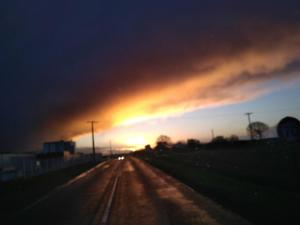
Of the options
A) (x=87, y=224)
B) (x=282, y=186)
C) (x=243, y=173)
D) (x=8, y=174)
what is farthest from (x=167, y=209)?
(x=8, y=174)

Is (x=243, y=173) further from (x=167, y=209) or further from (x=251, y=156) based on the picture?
(x=167, y=209)

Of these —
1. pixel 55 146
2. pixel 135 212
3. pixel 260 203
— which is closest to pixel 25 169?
pixel 135 212

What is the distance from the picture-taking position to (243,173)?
90.9ft

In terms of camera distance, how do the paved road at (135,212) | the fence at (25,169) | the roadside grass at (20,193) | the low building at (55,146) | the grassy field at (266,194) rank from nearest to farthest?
the grassy field at (266,194) < the paved road at (135,212) < the roadside grass at (20,193) < the fence at (25,169) < the low building at (55,146)

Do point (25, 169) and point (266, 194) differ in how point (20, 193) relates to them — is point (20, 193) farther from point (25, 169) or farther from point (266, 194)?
point (25, 169)

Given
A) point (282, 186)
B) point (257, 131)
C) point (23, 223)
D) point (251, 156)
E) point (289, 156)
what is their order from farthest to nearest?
point (257, 131)
point (251, 156)
point (289, 156)
point (282, 186)
point (23, 223)

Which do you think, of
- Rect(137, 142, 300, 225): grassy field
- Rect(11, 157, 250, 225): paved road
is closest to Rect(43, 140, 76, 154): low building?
Rect(137, 142, 300, 225): grassy field

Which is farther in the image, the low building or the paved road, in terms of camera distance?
the low building

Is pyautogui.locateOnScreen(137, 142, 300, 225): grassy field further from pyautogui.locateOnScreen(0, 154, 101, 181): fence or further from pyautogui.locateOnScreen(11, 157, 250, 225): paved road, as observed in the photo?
pyautogui.locateOnScreen(0, 154, 101, 181): fence

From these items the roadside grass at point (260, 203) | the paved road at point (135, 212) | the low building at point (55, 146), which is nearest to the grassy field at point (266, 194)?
the roadside grass at point (260, 203)

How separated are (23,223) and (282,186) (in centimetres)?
1237

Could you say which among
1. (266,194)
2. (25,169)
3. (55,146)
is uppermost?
(55,146)

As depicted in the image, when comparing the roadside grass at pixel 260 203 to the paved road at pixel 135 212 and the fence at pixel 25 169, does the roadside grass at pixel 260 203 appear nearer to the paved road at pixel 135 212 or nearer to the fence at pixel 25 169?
the paved road at pixel 135 212

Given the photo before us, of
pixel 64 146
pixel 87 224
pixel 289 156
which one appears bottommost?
pixel 87 224
